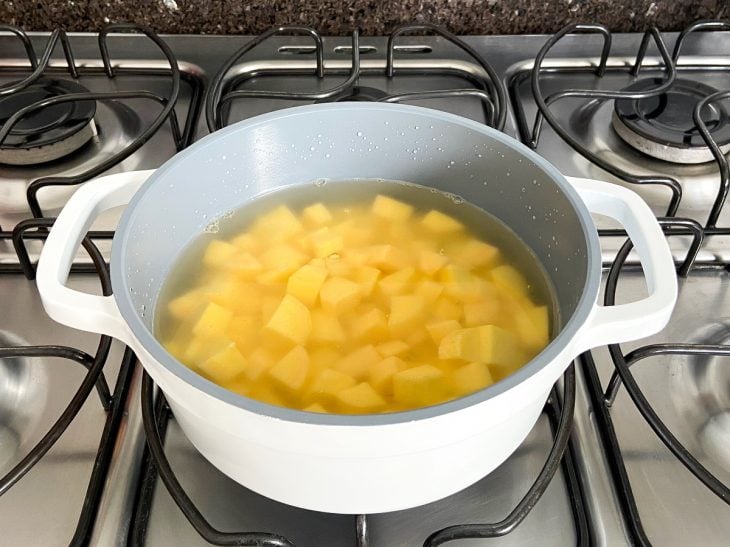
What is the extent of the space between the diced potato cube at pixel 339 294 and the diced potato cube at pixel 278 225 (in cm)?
8

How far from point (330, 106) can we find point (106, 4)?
1.61 feet

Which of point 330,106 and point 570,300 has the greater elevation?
point 330,106

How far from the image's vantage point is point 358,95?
36.1 inches

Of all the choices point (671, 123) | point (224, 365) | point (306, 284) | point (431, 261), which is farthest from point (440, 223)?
point (671, 123)

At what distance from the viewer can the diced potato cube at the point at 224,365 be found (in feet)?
1.86

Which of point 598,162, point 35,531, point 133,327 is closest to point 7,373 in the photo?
point 35,531

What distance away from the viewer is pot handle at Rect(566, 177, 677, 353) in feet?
1.55

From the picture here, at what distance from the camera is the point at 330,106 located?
0.65 m

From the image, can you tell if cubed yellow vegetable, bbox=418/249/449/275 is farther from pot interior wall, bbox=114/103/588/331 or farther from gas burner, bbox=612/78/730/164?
gas burner, bbox=612/78/730/164

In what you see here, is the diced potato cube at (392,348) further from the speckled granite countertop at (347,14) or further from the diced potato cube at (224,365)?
the speckled granite countertop at (347,14)

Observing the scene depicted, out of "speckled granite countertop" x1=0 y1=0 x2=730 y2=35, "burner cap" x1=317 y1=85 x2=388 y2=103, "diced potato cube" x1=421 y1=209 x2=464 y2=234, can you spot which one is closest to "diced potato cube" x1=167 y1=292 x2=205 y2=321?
"diced potato cube" x1=421 y1=209 x2=464 y2=234

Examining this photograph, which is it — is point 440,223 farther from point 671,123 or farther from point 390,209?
point 671,123

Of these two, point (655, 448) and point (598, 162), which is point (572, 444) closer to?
point (655, 448)

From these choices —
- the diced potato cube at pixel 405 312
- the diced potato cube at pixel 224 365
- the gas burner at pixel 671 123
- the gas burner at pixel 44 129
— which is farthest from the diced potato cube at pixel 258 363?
the gas burner at pixel 671 123
